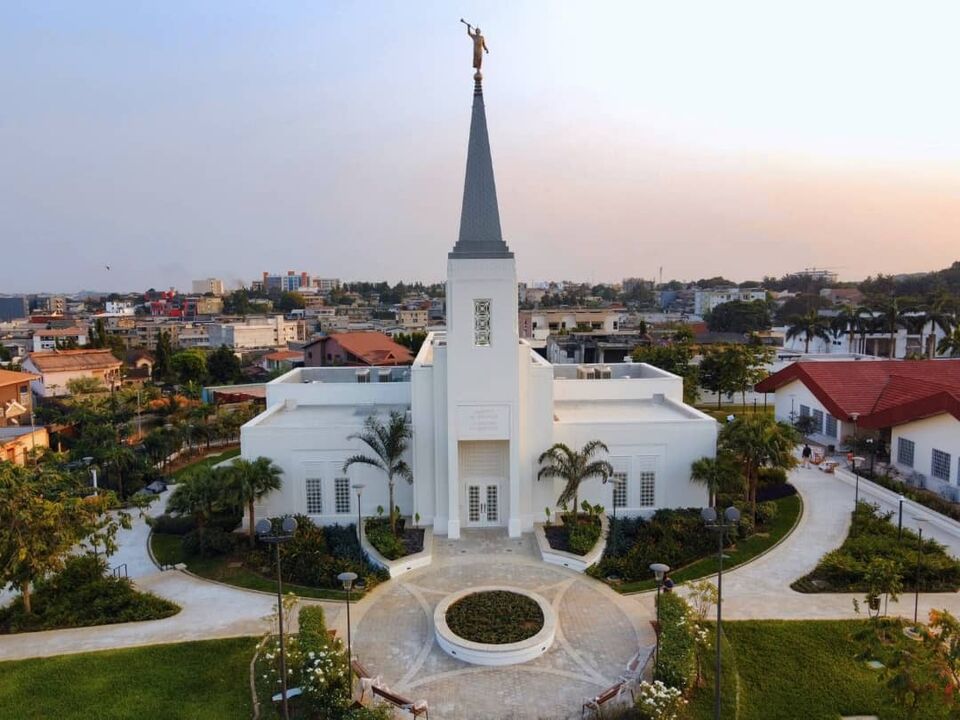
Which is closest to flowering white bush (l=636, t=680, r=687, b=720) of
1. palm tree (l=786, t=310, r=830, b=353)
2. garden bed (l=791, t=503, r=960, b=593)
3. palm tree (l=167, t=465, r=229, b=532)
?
garden bed (l=791, t=503, r=960, b=593)

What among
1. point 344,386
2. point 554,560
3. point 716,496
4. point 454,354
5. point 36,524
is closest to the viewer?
point 36,524

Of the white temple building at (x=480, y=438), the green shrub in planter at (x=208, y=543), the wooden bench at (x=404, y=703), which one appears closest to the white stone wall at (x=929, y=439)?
the white temple building at (x=480, y=438)

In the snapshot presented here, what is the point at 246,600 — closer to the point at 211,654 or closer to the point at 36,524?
the point at 211,654

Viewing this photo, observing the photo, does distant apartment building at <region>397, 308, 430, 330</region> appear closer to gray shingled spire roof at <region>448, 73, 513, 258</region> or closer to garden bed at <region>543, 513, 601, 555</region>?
gray shingled spire roof at <region>448, 73, 513, 258</region>

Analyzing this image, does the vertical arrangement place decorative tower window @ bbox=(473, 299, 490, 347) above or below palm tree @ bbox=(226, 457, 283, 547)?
above

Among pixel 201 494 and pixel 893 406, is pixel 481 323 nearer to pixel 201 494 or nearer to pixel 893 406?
pixel 201 494

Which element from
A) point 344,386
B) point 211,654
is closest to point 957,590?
point 211,654
